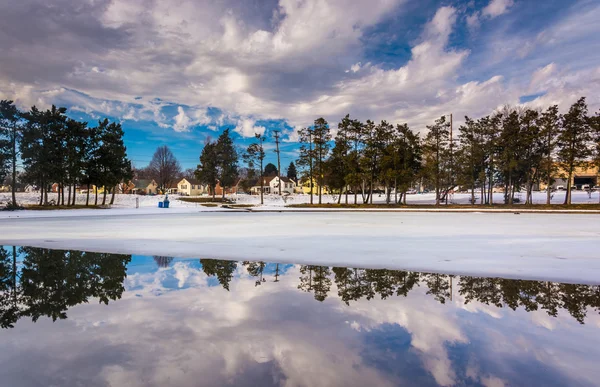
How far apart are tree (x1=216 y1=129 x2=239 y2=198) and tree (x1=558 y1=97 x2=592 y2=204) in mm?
48593

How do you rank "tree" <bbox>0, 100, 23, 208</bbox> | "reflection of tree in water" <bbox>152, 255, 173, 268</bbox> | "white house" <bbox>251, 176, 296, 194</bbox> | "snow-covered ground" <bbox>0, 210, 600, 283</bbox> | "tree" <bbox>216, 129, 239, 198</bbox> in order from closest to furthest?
"snow-covered ground" <bbox>0, 210, 600, 283</bbox>
"reflection of tree in water" <bbox>152, 255, 173, 268</bbox>
"tree" <bbox>0, 100, 23, 208</bbox>
"tree" <bbox>216, 129, 239, 198</bbox>
"white house" <bbox>251, 176, 296, 194</bbox>

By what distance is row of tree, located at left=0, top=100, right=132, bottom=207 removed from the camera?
39969mm

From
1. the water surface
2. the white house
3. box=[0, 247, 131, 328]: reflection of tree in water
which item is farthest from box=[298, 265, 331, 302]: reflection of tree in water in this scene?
the white house

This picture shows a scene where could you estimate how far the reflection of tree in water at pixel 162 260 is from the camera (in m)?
9.38

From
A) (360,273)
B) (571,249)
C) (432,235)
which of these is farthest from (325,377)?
(432,235)

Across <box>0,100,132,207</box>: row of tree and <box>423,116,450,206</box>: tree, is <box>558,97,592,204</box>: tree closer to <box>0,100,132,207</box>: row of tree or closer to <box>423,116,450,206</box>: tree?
<box>423,116,450,206</box>: tree

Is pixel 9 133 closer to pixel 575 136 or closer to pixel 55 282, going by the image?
pixel 55 282

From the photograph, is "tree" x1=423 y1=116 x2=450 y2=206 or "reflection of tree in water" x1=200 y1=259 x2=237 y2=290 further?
"tree" x1=423 y1=116 x2=450 y2=206

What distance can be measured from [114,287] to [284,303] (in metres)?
3.68

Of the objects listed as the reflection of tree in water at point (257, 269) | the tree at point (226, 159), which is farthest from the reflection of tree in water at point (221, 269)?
the tree at point (226, 159)

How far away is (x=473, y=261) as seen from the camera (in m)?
9.46

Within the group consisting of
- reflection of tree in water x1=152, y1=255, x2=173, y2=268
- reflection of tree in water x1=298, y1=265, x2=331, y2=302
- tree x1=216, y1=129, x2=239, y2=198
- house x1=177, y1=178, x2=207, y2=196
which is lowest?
reflection of tree in water x1=152, y1=255, x2=173, y2=268

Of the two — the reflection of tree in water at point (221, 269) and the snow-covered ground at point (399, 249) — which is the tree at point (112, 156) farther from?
the reflection of tree in water at point (221, 269)

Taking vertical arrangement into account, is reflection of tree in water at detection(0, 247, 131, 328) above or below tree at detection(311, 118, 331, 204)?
below
